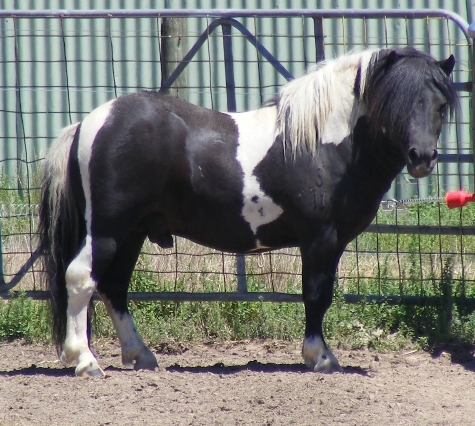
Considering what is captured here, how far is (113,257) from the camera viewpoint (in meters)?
4.68

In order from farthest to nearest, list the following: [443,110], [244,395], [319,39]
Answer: [319,39], [443,110], [244,395]

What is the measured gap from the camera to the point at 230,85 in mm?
5414

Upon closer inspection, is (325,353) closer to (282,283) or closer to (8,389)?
(282,283)

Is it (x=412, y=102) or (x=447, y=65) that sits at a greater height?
(x=447, y=65)

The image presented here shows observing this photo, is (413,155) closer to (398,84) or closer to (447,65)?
(398,84)

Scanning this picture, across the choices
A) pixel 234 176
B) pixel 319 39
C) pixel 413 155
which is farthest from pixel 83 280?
pixel 319 39

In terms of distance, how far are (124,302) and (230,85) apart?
157 centimetres

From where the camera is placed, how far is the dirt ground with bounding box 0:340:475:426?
394cm

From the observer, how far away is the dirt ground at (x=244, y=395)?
12.9 feet

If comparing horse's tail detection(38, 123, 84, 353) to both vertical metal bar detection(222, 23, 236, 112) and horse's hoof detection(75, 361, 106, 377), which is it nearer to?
horse's hoof detection(75, 361, 106, 377)

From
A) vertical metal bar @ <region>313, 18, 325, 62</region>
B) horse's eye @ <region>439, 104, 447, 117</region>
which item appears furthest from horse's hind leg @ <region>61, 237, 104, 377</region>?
horse's eye @ <region>439, 104, 447, 117</region>

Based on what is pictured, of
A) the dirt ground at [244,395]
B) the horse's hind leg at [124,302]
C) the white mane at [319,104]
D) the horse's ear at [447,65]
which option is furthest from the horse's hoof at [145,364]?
the horse's ear at [447,65]

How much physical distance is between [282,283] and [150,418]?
7.66 feet

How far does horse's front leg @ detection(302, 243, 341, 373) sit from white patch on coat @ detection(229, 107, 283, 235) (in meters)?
0.30
